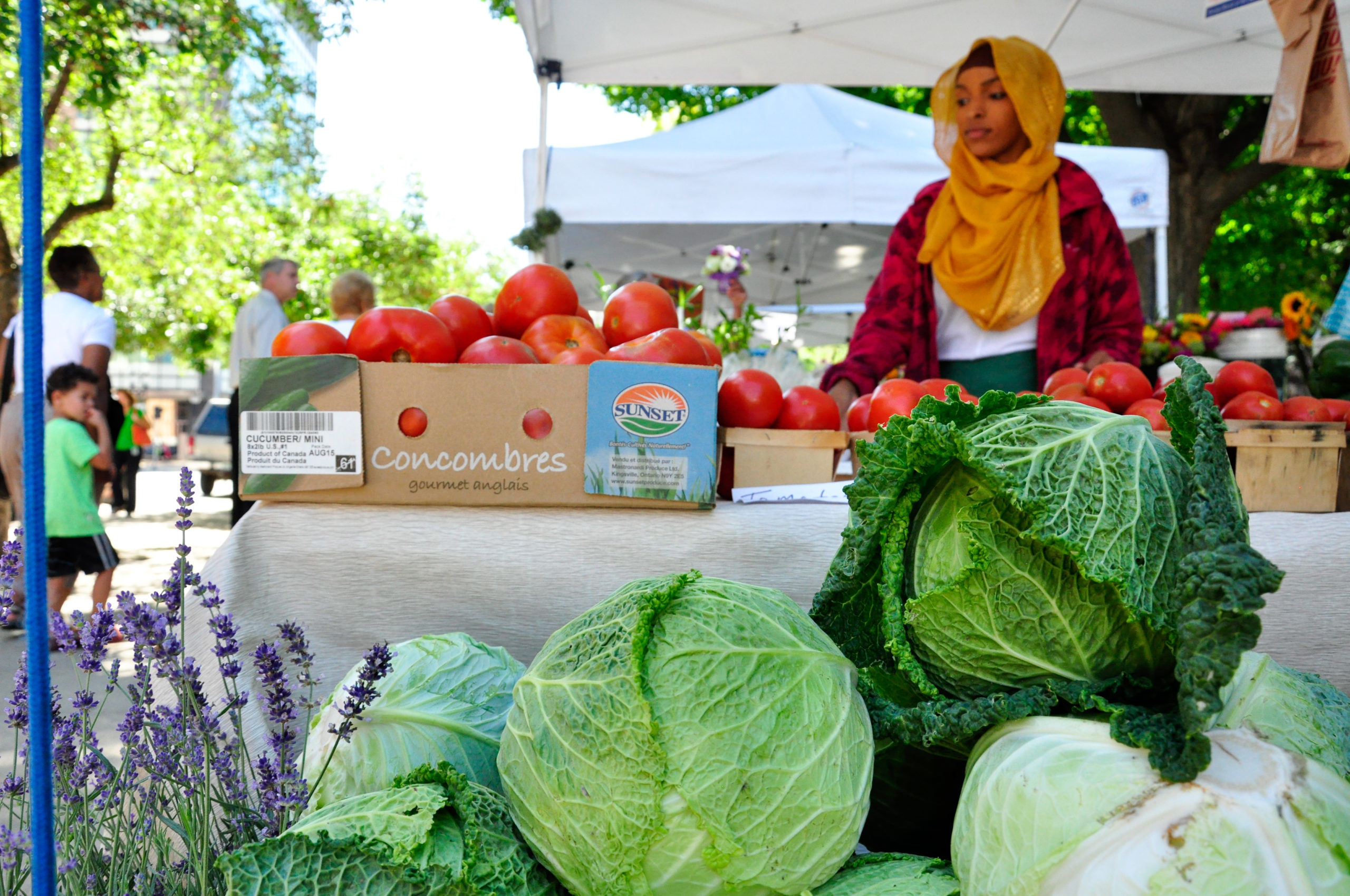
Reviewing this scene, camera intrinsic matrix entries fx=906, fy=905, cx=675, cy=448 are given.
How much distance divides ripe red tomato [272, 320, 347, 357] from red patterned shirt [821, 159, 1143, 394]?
4.88 ft

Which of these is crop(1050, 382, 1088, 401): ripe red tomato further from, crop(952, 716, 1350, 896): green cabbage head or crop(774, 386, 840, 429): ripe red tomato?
crop(952, 716, 1350, 896): green cabbage head

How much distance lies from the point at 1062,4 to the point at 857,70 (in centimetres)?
107

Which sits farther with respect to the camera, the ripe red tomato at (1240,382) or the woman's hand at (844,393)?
the woman's hand at (844,393)

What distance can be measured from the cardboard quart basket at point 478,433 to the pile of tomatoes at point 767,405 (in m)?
0.25

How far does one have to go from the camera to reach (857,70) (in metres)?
5.06

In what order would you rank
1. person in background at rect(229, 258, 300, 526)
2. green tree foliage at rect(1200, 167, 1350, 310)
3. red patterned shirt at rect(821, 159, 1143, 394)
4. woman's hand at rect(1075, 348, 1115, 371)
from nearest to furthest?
1. woman's hand at rect(1075, 348, 1115, 371)
2. red patterned shirt at rect(821, 159, 1143, 394)
3. person in background at rect(229, 258, 300, 526)
4. green tree foliage at rect(1200, 167, 1350, 310)

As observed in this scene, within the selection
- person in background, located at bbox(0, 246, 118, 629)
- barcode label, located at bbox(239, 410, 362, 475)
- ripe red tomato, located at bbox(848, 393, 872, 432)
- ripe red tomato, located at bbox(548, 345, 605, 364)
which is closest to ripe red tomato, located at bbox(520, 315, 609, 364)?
ripe red tomato, located at bbox(548, 345, 605, 364)

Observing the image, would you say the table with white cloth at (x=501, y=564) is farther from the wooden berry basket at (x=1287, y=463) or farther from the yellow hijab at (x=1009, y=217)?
the yellow hijab at (x=1009, y=217)

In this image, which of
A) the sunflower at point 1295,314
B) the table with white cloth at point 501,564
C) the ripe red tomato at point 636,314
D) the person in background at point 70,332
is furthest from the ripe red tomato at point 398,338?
the person in background at point 70,332

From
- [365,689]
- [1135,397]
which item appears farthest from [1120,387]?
[365,689]

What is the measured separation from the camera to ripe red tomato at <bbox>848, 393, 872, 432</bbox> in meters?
2.17

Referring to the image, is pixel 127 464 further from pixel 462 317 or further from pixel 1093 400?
pixel 1093 400

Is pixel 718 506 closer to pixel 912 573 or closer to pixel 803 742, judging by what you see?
pixel 912 573

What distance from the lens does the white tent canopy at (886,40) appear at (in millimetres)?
4520
